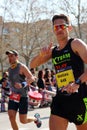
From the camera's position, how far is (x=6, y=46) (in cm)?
3425

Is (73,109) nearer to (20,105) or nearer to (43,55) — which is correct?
(43,55)

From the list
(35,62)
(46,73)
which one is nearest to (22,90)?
(35,62)

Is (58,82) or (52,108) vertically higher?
(58,82)

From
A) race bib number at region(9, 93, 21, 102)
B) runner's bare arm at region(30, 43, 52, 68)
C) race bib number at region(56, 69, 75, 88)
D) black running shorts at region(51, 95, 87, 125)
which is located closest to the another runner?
race bib number at region(9, 93, 21, 102)

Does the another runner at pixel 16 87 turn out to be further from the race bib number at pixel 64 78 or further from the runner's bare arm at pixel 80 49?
the runner's bare arm at pixel 80 49

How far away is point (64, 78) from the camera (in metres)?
4.77

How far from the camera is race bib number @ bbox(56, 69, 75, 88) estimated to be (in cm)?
470

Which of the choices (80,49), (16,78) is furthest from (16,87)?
(80,49)

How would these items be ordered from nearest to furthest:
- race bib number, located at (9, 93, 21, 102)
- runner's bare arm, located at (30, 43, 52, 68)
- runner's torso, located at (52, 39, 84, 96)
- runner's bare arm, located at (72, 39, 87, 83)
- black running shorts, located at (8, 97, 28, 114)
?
runner's bare arm, located at (72, 39, 87, 83) < runner's torso, located at (52, 39, 84, 96) < runner's bare arm, located at (30, 43, 52, 68) < race bib number, located at (9, 93, 21, 102) < black running shorts, located at (8, 97, 28, 114)

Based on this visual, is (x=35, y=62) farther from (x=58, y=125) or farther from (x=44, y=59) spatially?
(x=58, y=125)

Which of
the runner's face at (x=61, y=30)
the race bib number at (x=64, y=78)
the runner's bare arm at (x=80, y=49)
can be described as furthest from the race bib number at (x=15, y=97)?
the runner's bare arm at (x=80, y=49)

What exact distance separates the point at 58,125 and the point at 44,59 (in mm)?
874

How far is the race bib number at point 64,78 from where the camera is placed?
470 cm

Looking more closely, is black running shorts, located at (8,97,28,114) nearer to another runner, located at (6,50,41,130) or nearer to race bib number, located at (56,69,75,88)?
another runner, located at (6,50,41,130)
